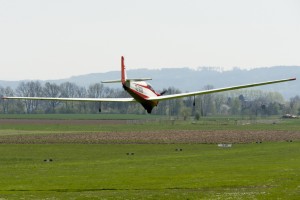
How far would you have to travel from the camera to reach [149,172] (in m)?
57.2

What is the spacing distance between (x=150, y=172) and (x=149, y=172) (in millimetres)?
83

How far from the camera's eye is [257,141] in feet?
326

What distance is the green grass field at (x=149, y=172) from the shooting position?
4431 centimetres

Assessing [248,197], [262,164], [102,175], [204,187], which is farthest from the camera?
[262,164]

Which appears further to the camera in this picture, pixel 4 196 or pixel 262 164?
pixel 262 164

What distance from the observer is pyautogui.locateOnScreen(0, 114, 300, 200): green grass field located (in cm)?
4431

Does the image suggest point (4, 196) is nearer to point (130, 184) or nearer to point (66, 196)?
point (66, 196)

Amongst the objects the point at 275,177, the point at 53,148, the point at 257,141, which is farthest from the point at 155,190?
the point at 257,141

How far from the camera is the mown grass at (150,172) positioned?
44.3 m

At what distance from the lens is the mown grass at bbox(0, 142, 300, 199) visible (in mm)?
44344

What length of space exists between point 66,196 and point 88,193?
2156mm

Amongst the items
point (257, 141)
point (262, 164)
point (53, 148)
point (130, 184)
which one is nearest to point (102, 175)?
point (130, 184)

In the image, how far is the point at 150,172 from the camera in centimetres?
5722

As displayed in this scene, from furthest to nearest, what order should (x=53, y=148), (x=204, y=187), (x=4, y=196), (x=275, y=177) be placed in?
(x=53, y=148) < (x=275, y=177) < (x=204, y=187) < (x=4, y=196)
